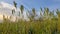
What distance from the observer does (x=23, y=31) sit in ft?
18.4

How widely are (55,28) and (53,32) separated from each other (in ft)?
1.44

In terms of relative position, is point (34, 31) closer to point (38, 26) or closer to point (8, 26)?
point (38, 26)

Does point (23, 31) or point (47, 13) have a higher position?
point (47, 13)

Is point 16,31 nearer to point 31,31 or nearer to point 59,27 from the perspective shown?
point 31,31

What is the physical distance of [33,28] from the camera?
595 centimetres

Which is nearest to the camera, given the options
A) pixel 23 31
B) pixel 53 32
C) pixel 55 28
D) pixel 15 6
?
pixel 23 31

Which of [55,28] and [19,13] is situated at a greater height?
[19,13]

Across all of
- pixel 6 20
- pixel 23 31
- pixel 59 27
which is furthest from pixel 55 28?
pixel 6 20

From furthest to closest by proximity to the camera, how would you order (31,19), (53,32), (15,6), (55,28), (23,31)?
(15,6), (31,19), (55,28), (53,32), (23,31)

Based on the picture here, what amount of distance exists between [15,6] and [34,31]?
2.05m

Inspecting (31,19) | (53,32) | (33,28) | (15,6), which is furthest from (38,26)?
(15,6)

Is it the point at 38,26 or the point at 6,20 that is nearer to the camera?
the point at 38,26

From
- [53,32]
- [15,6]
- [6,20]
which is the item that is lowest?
[53,32]

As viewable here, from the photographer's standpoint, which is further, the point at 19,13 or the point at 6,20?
the point at 19,13
